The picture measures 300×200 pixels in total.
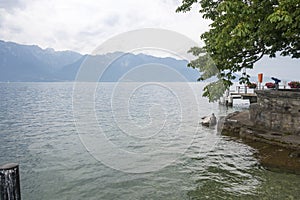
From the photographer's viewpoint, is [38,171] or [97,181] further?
[38,171]

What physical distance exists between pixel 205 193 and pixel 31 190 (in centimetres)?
639

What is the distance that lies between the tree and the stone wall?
7.08 feet

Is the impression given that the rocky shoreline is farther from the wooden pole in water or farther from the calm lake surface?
the wooden pole in water

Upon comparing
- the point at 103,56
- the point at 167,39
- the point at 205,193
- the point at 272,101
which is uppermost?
the point at 167,39

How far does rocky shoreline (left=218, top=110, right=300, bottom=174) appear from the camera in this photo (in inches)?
423

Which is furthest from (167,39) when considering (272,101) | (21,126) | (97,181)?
(21,126)

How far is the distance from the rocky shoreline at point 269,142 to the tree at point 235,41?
3515mm

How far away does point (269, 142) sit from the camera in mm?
14000

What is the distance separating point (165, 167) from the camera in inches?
441

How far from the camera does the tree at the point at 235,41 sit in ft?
33.8

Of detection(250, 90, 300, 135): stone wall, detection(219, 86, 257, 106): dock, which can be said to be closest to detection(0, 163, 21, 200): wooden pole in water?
detection(250, 90, 300, 135): stone wall

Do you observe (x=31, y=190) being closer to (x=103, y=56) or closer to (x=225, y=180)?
(x=103, y=56)

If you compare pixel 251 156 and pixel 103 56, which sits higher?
pixel 103 56

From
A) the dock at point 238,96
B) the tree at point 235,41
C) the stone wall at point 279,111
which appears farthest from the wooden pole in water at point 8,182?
the dock at point 238,96
